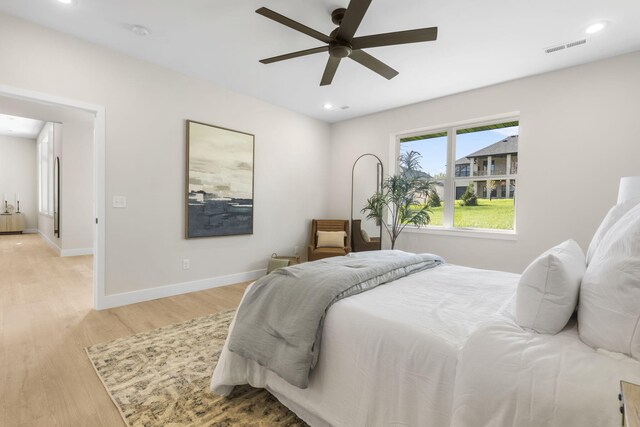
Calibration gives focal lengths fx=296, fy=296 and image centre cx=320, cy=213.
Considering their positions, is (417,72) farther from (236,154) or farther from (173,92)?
(173,92)

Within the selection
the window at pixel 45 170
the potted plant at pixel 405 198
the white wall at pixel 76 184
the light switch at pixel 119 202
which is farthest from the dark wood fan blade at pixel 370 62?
the window at pixel 45 170

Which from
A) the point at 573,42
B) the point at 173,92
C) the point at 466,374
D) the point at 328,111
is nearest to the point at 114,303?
the point at 173,92

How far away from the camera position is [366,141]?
5023 mm

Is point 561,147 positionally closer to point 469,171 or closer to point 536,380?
point 469,171

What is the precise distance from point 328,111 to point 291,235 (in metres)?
2.14

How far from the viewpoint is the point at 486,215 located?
4008mm

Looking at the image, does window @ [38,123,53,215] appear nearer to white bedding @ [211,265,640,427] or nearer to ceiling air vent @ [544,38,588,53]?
white bedding @ [211,265,640,427]

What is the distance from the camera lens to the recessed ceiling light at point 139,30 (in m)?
2.64

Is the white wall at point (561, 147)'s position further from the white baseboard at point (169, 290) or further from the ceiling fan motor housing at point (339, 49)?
the white baseboard at point (169, 290)

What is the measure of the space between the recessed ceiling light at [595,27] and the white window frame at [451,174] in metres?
1.09

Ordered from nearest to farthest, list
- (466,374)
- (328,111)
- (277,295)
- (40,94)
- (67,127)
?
(466,374)
(277,295)
(40,94)
(328,111)
(67,127)

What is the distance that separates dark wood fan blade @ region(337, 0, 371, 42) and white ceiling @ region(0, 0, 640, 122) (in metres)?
0.35

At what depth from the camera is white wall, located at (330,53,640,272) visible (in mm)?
2963

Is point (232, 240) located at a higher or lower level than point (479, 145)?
lower
